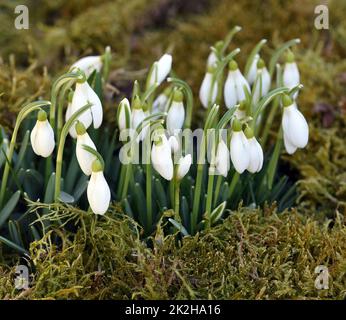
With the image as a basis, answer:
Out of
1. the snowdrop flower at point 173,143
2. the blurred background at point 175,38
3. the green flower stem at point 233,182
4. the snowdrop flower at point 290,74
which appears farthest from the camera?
the blurred background at point 175,38

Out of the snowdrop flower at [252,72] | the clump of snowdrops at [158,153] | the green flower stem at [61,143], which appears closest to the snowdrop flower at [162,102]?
the clump of snowdrops at [158,153]

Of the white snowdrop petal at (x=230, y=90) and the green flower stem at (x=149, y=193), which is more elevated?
the white snowdrop petal at (x=230, y=90)

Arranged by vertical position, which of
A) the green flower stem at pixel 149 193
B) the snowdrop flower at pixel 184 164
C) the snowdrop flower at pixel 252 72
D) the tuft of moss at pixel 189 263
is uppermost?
the snowdrop flower at pixel 252 72

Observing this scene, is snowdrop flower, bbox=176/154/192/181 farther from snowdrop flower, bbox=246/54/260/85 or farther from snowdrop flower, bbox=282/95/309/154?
snowdrop flower, bbox=246/54/260/85

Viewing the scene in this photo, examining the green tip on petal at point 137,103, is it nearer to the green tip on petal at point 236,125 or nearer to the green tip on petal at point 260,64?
the green tip on petal at point 236,125

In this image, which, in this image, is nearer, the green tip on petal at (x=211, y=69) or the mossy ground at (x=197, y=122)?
the mossy ground at (x=197, y=122)

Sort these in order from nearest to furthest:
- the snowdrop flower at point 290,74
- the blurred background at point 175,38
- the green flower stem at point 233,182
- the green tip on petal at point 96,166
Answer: the green tip on petal at point 96,166 < the green flower stem at point 233,182 < the snowdrop flower at point 290,74 < the blurred background at point 175,38
